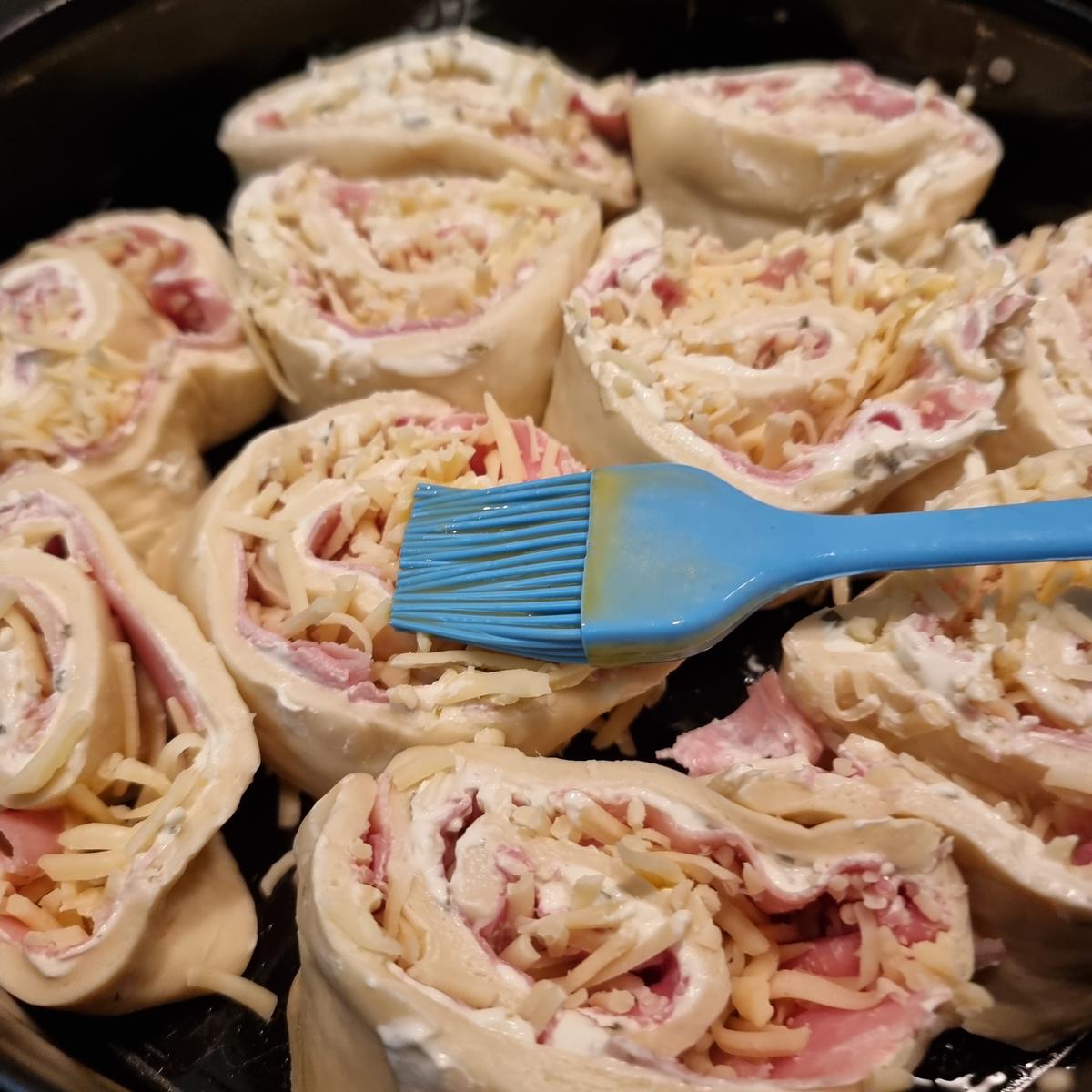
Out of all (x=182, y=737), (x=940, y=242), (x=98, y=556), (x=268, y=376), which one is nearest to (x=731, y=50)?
(x=940, y=242)

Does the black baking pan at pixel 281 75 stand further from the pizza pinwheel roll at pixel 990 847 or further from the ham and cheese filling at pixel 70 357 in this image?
the ham and cheese filling at pixel 70 357

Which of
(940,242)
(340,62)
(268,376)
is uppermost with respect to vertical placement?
(340,62)

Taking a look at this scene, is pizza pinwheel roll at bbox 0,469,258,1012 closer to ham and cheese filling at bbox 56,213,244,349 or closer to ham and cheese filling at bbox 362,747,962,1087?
ham and cheese filling at bbox 362,747,962,1087

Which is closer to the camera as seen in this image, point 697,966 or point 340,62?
point 697,966

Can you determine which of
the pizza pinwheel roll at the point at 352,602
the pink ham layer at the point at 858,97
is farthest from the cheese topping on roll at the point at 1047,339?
the pizza pinwheel roll at the point at 352,602

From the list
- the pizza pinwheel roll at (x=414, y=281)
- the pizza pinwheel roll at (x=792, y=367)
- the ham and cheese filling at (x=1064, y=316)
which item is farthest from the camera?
the pizza pinwheel roll at (x=414, y=281)

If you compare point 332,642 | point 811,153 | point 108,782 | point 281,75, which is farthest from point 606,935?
point 281,75

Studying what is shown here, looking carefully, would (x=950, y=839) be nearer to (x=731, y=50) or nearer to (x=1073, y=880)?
(x=1073, y=880)
